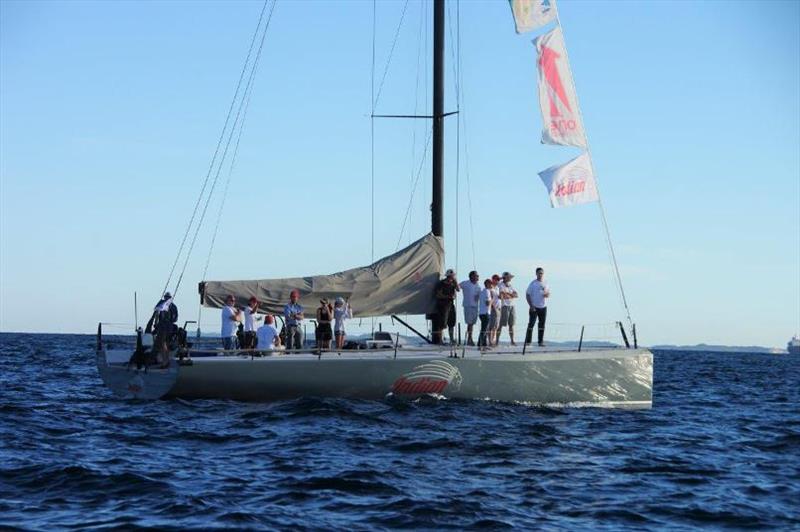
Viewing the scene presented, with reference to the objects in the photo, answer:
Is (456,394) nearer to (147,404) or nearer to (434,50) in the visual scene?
(147,404)

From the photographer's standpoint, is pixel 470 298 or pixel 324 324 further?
pixel 470 298

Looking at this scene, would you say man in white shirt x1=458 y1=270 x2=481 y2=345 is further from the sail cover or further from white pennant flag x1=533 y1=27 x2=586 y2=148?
white pennant flag x1=533 y1=27 x2=586 y2=148

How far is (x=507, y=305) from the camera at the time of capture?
73.3 ft

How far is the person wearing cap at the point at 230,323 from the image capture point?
21.0 m

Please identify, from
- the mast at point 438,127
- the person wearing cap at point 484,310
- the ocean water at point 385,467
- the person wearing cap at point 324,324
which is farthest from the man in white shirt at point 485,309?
the person wearing cap at point 324,324

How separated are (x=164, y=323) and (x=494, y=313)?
635 cm

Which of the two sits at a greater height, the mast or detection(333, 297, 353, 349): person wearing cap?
the mast

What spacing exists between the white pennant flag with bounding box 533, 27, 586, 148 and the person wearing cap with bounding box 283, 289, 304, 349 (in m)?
5.74

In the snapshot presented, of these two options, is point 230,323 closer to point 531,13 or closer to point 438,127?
point 438,127

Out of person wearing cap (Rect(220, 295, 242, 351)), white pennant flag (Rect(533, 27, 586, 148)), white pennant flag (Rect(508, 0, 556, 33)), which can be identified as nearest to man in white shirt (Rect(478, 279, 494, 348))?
white pennant flag (Rect(533, 27, 586, 148))

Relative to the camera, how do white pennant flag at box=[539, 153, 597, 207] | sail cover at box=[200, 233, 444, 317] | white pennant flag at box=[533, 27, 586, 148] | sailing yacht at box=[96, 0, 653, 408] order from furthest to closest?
white pennant flag at box=[533, 27, 586, 148], white pennant flag at box=[539, 153, 597, 207], sail cover at box=[200, 233, 444, 317], sailing yacht at box=[96, 0, 653, 408]

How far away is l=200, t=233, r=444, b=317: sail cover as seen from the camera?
68.8 feet

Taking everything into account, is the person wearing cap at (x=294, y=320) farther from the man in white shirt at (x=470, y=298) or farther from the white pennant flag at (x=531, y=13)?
the white pennant flag at (x=531, y=13)

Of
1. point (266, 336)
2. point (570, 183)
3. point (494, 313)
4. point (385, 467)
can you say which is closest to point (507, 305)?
point (494, 313)
